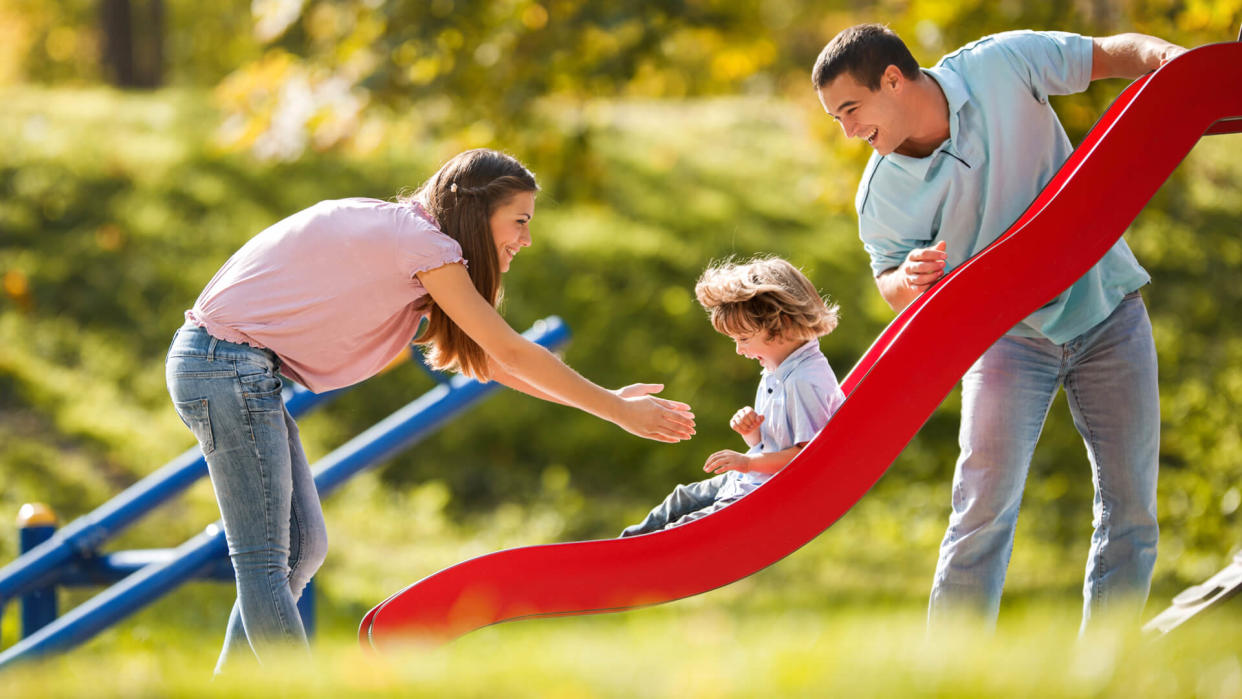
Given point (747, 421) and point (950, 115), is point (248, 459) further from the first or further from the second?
point (950, 115)

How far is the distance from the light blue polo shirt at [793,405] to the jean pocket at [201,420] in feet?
4.06

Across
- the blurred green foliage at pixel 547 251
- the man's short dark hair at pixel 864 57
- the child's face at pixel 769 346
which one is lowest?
the child's face at pixel 769 346

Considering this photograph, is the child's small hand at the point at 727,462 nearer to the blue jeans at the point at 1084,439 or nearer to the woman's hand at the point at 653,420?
the woman's hand at the point at 653,420

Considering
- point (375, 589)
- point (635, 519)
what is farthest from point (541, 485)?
point (375, 589)

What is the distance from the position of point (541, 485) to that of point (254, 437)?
5.56 metres

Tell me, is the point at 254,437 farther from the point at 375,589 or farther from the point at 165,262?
the point at 165,262

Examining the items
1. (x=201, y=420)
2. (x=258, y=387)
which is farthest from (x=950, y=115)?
(x=201, y=420)

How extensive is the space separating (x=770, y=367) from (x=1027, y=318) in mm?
643

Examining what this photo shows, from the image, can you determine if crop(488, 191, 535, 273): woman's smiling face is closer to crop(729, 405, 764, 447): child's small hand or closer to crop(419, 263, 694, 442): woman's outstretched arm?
crop(419, 263, 694, 442): woman's outstretched arm

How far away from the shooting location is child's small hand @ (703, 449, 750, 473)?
2.83 meters

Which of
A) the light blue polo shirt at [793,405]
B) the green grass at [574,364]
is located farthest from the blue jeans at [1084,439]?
the light blue polo shirt at [793,405]

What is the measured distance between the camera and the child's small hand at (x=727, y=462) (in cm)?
283

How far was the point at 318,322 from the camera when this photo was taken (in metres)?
2.95

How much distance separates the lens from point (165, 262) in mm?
9766
